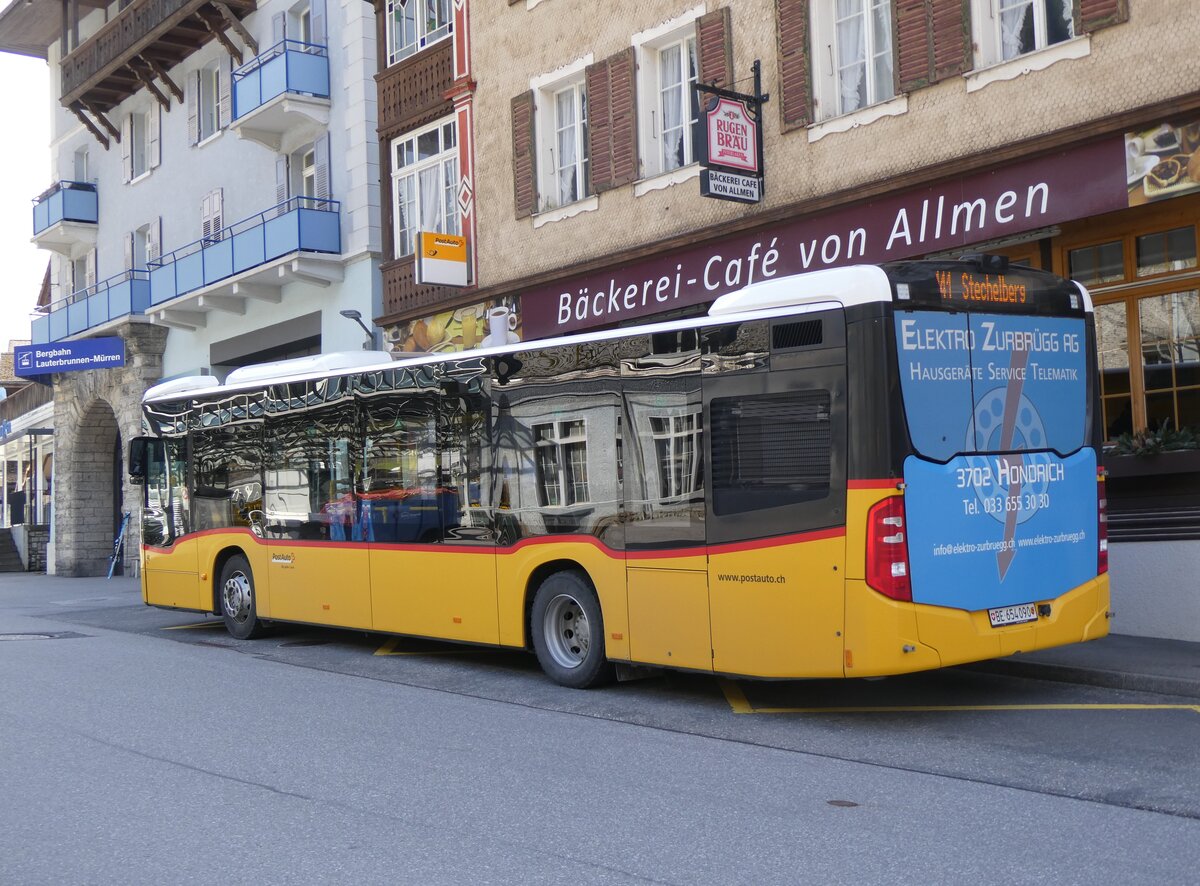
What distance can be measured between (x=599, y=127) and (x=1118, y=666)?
1044 centimetres

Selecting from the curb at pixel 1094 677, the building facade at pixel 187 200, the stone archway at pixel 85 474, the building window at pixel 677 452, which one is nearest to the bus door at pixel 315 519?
the building window at pixel 677 452

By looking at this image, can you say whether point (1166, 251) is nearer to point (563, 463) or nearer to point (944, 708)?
point (944, 708)

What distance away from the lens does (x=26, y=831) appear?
6094 millimetres

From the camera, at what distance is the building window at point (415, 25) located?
69.0 ft

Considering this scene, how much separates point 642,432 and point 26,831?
4931mm

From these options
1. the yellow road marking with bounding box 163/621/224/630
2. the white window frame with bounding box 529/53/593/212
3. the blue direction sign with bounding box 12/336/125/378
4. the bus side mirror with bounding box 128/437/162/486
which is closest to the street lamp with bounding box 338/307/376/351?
the white window frame with bounding box 529/53/593/212

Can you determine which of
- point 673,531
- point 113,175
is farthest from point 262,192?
point 673,531

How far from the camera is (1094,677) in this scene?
9.71 metres

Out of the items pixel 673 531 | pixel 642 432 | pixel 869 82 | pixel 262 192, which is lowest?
pixel 673 531

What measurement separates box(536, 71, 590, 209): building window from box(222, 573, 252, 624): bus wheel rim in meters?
6.95

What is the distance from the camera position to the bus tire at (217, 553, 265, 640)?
47.5 ft

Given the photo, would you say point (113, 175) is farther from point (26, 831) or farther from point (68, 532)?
point (26, 831)

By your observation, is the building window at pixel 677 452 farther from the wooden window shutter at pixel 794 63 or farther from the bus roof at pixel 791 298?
the wooden window shutter at pixel 794 63

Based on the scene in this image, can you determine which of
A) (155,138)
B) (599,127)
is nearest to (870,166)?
(599,127)
